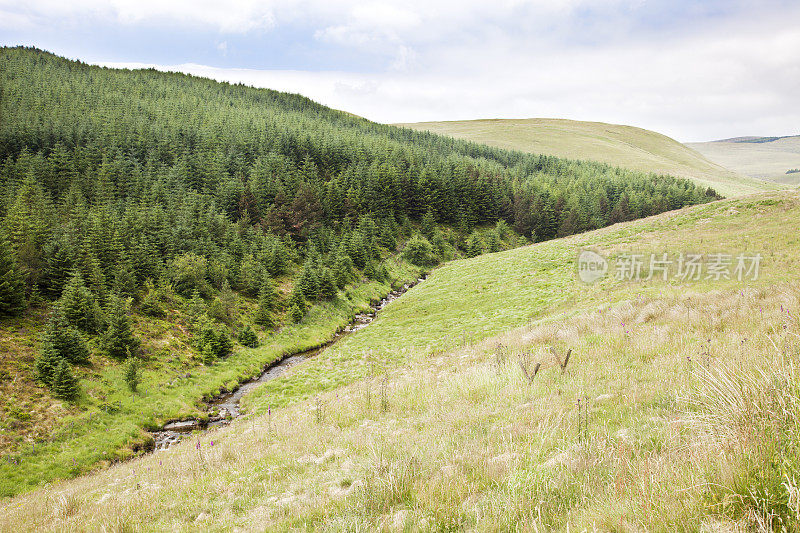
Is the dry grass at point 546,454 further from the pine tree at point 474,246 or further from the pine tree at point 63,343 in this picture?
the pine tree at point 474,246

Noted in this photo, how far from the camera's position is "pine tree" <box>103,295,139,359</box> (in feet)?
97.3

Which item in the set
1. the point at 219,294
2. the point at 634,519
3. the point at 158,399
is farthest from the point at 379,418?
the point at 219,294

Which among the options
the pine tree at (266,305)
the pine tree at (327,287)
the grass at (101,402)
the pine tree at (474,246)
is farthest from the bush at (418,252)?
the grass at (101,402)

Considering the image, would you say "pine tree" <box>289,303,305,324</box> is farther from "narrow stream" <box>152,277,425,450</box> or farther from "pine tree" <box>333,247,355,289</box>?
"pine tree" <box>333,247,355,289</box>

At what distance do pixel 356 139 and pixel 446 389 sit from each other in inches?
4690

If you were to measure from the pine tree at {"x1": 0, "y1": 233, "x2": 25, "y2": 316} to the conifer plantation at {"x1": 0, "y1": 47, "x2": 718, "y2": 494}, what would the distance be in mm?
123

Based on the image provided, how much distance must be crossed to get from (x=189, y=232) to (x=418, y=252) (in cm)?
3772

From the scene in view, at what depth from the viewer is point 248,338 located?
36.4m

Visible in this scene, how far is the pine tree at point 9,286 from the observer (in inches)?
1144

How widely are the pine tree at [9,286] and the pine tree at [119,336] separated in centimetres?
698

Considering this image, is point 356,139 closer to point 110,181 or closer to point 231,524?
point 110,181

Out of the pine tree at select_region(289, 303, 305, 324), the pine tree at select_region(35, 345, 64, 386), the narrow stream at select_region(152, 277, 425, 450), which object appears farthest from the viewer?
the pine tree at select_region(289, 303, 305, 324)

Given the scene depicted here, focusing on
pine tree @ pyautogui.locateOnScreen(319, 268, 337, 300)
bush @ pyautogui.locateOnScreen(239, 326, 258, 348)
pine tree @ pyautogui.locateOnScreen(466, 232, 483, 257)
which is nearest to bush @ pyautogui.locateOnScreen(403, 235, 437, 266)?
pine tree @ pyautogui.locateOnScreen(466, 232, 483, 257)

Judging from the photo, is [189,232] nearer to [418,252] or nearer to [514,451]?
[418,252]
